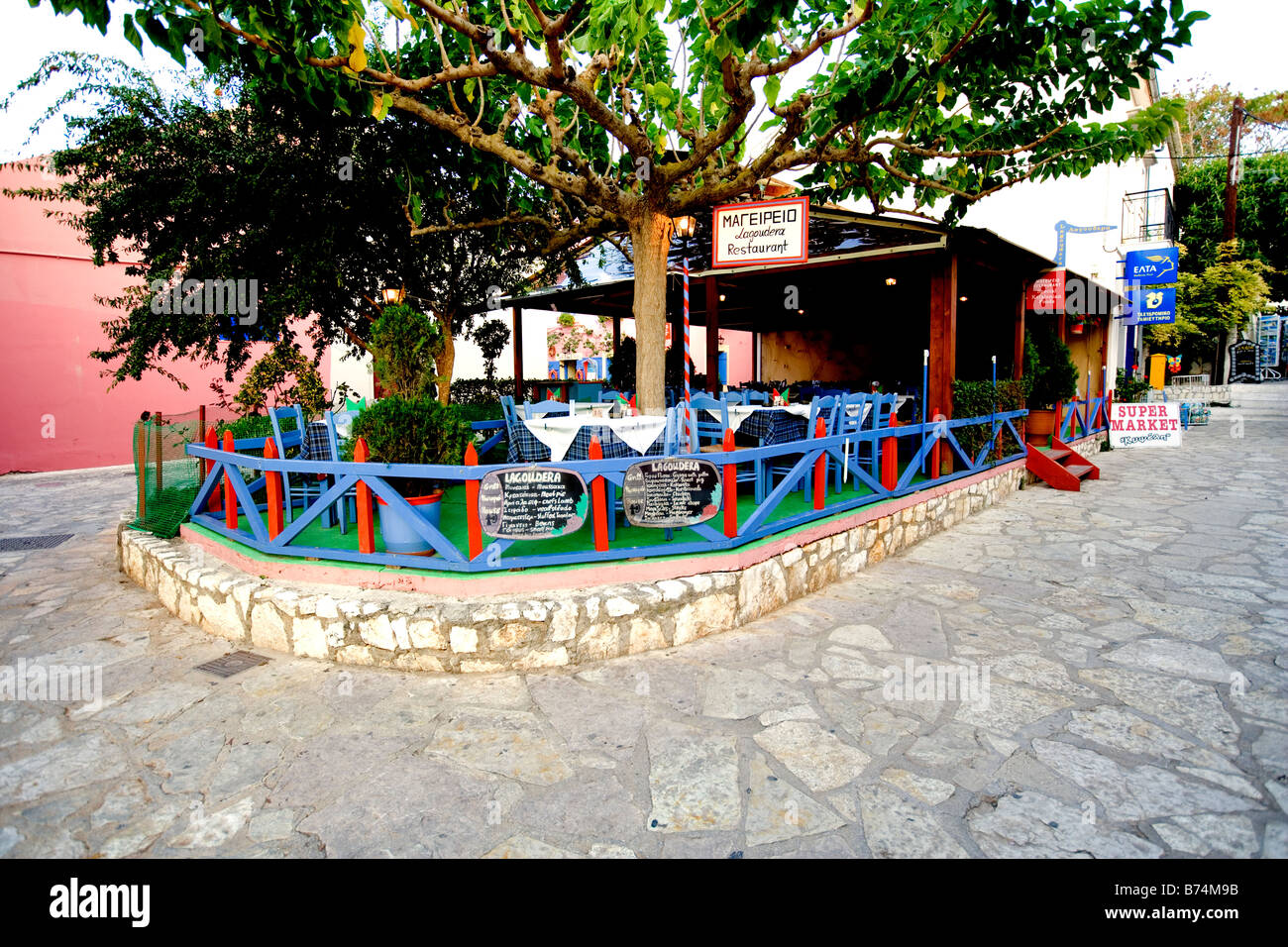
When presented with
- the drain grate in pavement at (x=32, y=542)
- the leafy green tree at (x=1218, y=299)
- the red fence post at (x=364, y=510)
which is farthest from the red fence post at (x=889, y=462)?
the leafy green tree at (x=1218, y=299)

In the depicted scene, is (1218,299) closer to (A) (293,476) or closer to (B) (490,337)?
(B) (490,337)

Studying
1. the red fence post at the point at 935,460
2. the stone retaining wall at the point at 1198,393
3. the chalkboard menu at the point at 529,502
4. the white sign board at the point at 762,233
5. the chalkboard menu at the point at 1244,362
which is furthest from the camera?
the chalkboard menu at the point at 1244,362

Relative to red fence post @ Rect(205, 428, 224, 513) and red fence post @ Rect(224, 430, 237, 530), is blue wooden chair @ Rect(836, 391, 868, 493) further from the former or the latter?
red fence post @ Rect(205, 428, 224, 513)

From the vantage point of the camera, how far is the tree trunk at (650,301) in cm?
643

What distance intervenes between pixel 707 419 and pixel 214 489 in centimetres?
496

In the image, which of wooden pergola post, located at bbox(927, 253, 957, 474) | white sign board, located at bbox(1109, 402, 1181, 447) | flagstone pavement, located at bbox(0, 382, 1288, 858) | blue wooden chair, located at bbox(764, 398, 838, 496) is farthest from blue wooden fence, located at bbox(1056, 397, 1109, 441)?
flagstone pavement, located at bbox(0, 382, 1288, 858)

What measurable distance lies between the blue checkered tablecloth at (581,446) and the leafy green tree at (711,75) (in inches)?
45.3

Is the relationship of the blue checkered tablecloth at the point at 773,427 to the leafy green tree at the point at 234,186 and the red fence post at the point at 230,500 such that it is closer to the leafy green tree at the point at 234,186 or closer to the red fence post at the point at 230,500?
the leafy green tree at the point at 234,186

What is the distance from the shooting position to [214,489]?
5.81 metres

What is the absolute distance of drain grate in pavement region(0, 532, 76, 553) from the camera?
7.25m

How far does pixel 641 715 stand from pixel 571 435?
2.65m

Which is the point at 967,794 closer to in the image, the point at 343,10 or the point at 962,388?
the point at 343,10
